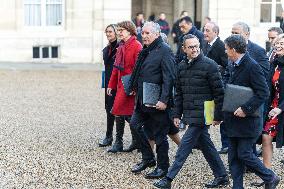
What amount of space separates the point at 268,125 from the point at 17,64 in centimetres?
1487

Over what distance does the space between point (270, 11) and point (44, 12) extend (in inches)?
274

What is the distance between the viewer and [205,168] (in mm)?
9352

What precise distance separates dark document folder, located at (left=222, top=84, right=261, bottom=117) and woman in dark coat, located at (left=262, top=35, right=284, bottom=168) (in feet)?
2.81

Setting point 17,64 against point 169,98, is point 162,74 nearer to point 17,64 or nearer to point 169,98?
point 169,98

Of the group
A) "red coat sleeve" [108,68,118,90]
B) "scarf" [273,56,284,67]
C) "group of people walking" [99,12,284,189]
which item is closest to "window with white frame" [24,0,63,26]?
"red coat sleeve" [108,68,118,90]

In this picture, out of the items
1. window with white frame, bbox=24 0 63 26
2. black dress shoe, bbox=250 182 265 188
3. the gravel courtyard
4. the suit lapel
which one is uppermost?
window with white frame, bbox=24 0 63 26

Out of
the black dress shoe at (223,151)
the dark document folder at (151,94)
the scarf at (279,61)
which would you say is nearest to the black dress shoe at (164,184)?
the dark document folder at (151,94)

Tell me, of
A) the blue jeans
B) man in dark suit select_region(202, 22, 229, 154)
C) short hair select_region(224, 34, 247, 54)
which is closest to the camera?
short hair select_region(224, 34, 247, 54)

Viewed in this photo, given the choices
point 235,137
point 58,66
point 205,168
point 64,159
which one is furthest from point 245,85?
point 58,66

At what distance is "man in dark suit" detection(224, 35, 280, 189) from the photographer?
765 cm

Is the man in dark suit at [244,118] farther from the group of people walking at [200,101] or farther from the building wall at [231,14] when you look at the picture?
the building wall at [231,14]

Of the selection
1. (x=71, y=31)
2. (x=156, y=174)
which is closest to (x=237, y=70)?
(x=156, y=174)

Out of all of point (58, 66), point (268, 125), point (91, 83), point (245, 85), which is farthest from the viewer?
point (58, 66)

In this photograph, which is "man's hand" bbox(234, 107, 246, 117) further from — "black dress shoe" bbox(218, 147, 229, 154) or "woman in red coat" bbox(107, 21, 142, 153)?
"black dress shoe" bbox(218, 147, 229, 154)
